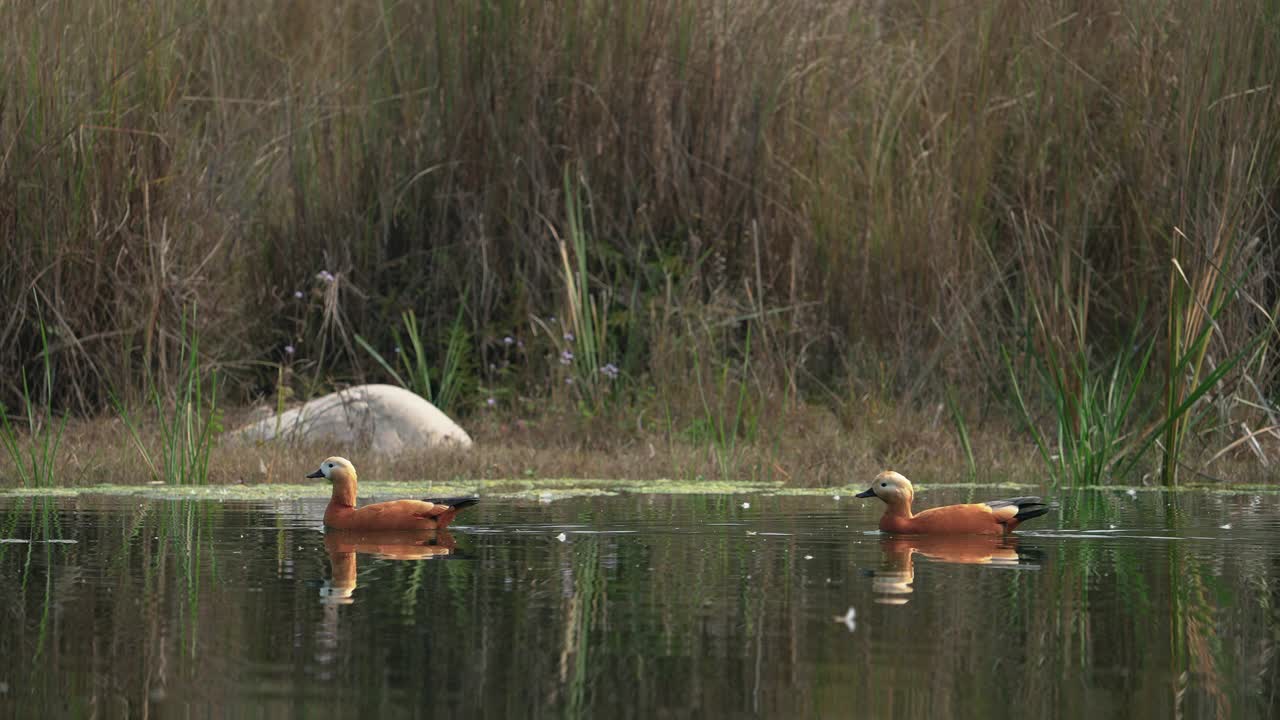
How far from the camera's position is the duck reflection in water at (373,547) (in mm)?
6172

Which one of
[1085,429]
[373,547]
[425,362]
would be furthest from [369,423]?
[373,547]

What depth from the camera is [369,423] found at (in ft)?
37.1

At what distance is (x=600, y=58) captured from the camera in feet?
40.7

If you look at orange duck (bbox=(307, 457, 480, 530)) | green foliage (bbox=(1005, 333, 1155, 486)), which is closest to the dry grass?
green foliage (bbox=(1005, 333, 1155, 486))

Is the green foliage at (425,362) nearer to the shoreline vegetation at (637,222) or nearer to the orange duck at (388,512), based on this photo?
the shoreline vegetation at (637,222)

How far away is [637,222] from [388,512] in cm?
540

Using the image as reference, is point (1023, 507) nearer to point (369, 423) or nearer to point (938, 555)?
point (938, 555)

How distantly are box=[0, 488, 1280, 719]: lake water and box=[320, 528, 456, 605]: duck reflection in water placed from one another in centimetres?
2

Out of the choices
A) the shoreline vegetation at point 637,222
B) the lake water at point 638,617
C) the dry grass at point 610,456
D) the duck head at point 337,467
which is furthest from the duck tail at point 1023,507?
the shoreline vegetation at point 637,222

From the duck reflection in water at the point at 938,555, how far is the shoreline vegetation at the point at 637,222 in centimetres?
285

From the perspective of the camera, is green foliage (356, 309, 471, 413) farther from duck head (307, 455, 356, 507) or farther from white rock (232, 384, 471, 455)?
duck head (307, 455, 356, 507)

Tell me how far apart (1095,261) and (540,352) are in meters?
3.43

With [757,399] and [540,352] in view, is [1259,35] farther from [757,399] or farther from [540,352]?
[540,352]

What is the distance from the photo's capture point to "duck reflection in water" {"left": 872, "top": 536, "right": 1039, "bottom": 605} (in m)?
5.97
